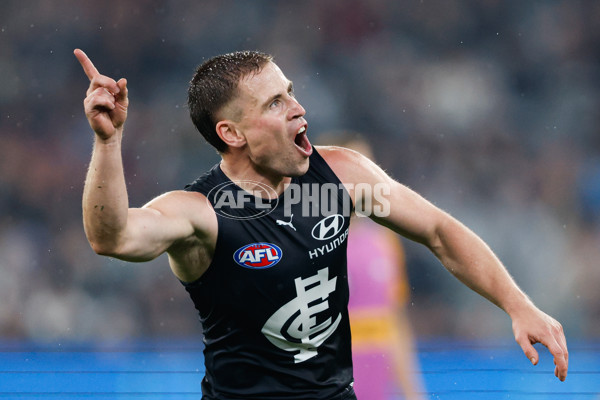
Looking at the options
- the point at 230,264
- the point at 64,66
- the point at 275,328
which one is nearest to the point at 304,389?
the point at 275,328

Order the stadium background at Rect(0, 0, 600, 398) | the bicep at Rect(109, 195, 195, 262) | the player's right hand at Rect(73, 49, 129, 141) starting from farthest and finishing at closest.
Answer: the stadium background at Rect(0, 0, 600, 398)
the bicep at Rect(109, 195, 195, 262)
the player's right hand at Rect(73, 49, 129, 141)

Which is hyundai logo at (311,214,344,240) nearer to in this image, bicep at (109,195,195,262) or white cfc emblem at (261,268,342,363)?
white cfc emblem at (261,268,342,363)

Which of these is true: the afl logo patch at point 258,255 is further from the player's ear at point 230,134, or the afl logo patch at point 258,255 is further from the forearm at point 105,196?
the forearm at point 105,196

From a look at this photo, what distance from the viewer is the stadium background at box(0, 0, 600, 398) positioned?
7.61m

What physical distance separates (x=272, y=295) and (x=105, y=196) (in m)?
0.82

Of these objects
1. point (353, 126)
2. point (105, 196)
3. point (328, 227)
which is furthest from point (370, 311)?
point (353, 126)

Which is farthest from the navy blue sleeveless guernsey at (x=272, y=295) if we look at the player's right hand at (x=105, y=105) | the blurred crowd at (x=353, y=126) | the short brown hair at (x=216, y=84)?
the blurred crowd at (x=353, y=126)

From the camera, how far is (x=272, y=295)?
111 inches

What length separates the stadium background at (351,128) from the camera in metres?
7.61

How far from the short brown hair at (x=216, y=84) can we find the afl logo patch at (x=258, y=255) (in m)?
0.48

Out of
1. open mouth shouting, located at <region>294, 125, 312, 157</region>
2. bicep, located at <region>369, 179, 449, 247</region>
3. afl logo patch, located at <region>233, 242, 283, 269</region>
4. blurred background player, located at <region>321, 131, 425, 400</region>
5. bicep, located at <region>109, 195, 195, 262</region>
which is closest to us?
bicep, located at <region>109, 195, 195, 262</region>

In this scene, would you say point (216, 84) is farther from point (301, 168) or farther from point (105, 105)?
point (105, 105)

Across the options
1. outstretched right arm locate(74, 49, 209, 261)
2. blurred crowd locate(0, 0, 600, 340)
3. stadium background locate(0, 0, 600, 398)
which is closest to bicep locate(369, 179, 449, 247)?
outstretched right arm locate(74, 49, 209, 261)

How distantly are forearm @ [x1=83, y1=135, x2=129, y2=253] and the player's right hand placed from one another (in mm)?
37
